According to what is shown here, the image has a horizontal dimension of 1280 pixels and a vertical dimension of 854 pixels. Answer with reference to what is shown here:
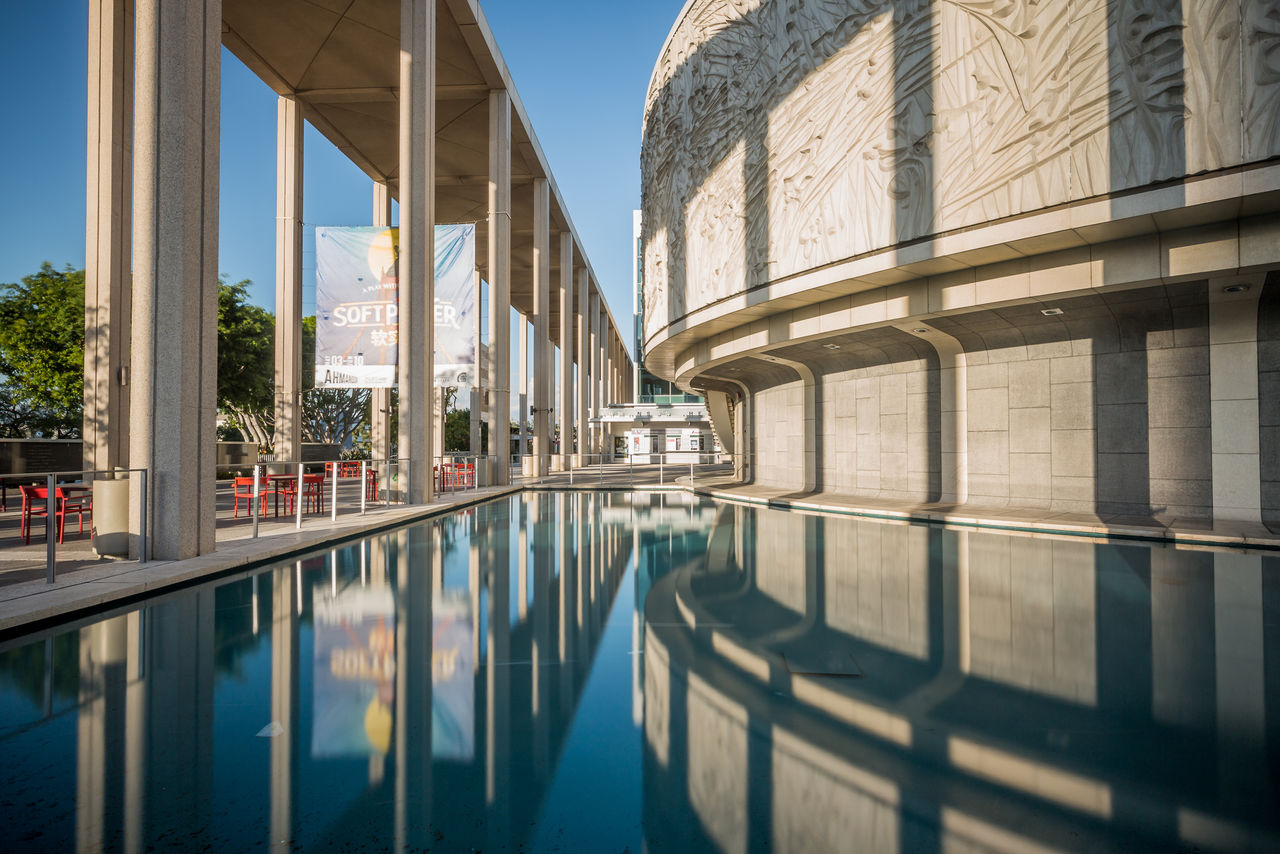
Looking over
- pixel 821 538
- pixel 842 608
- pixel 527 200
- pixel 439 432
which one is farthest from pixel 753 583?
pixel 527 200

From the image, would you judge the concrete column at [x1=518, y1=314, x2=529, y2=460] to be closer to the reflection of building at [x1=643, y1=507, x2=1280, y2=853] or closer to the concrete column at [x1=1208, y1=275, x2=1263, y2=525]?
the concrete column at [x1=1208, y1=275, x2=1263, y2=525]

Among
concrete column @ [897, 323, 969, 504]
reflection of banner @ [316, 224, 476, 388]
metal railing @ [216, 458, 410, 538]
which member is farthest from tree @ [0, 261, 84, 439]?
concrete column @ [897, 323, 969, 504]

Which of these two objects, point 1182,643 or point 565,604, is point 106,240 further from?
point 1182,643

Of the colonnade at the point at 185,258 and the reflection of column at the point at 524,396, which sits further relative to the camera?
the reflection of column at the point at 524,396

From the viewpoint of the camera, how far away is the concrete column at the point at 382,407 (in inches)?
875

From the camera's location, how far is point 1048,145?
11094 millimetres

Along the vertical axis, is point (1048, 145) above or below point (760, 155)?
below

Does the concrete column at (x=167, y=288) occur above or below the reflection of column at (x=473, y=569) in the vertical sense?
above

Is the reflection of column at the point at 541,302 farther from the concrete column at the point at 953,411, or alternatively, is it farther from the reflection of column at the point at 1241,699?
the reflection of column at the point at 1241,699

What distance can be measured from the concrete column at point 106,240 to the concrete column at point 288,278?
7.13 meters

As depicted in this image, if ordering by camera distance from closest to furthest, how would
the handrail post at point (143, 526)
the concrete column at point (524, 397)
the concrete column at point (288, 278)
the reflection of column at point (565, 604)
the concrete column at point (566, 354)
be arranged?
the reflection of column at point (565, 604) < the handrail post at point (143, 526) < the concrete column at point (288, 278) < the concrete column at point (524, 397) < the concrete column at point (566, 354)

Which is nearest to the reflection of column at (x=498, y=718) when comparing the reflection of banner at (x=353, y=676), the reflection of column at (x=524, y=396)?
the reflection of banner at (x=353, y=676)

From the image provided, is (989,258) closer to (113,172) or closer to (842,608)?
(842,608)

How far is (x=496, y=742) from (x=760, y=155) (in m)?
15.9
